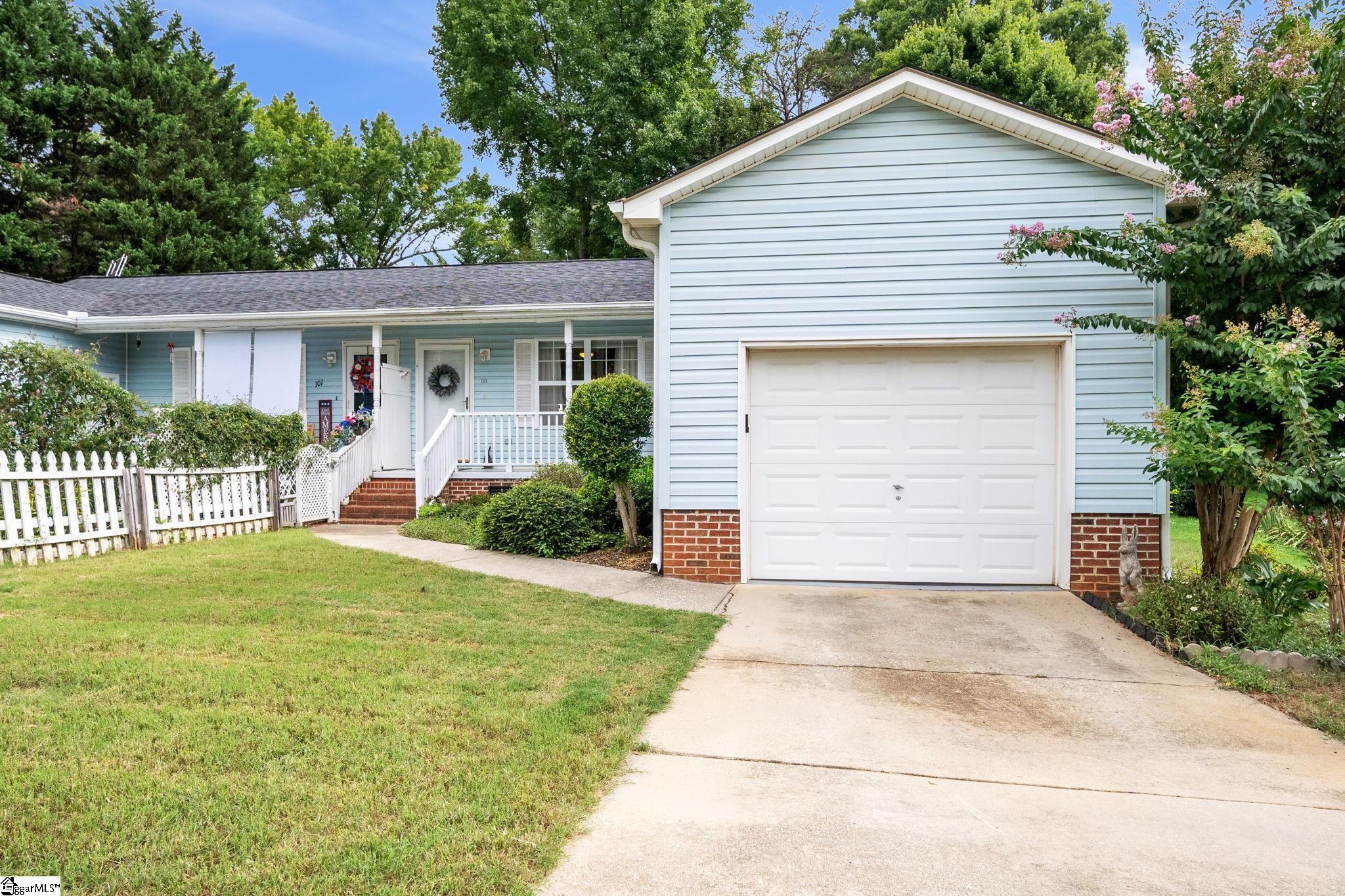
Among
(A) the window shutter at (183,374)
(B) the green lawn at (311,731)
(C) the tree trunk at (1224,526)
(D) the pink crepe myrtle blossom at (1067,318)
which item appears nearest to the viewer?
(B) the green lawn at (311,731)

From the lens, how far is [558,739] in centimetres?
342

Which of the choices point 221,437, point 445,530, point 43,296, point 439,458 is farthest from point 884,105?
point 43,296

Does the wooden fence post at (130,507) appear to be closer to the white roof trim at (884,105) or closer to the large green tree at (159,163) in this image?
the white roof trim at (884,105)

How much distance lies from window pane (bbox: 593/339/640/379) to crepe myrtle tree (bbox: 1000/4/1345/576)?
26.5 feet

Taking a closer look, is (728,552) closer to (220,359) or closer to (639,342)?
(639,342)

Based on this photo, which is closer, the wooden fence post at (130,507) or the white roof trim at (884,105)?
the white roof trim at (884,105)

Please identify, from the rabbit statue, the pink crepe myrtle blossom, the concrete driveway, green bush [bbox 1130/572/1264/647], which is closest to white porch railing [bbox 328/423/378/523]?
the concrete driveway

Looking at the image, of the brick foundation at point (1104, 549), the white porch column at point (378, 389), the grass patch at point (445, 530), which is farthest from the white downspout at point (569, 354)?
the brick foundation at point (1104, 549)

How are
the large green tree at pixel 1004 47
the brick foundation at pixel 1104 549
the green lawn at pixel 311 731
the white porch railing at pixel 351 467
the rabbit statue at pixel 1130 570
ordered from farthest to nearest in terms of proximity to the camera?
the large green tree at pixel 1004 47
the white porch railing at pixel 351 467
the brick foundation at pixel 1104 549
the rabbit statue at pixel 1130 570
the green lawn at pixel 311 731

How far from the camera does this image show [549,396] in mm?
14297

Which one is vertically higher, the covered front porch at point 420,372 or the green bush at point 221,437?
the covered front porch at point 420,372

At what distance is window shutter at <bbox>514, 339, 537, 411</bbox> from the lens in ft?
46.9

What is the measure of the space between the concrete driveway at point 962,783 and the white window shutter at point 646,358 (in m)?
8.79

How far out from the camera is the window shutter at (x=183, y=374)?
15141mm
